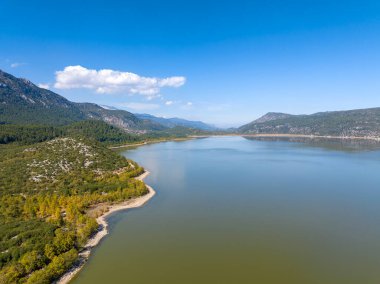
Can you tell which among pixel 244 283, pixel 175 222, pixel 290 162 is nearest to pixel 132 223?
pixel 175 222

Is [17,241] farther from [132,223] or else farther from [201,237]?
[201,237]

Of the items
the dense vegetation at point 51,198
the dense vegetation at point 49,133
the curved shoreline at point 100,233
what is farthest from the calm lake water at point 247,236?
the dense vegetation at point 49,133

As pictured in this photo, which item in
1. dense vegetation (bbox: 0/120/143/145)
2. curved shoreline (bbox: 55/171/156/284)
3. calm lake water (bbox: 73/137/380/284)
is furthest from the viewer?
dense vegetation (bbox: 0/120/143/145)

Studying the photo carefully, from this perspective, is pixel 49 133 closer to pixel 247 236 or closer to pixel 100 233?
pixel 100 233

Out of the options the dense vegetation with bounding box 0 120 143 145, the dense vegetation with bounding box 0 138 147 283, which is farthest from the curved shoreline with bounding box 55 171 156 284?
the dense vegetation with bounding box 0 120 143 145

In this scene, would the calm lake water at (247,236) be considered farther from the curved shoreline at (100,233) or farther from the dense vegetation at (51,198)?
the dense vegetation at (51,198)

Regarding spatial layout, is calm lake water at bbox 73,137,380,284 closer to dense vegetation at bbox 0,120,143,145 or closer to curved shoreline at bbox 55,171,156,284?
curved shoreline at bbox 55,171,156,284

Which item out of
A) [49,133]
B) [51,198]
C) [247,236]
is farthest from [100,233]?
[49,133]
